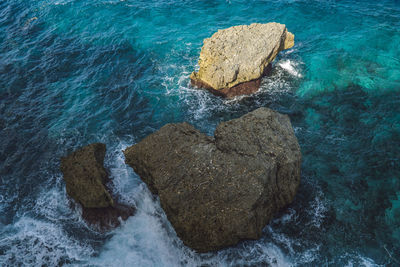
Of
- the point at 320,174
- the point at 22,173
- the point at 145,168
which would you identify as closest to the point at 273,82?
the point at 320,174

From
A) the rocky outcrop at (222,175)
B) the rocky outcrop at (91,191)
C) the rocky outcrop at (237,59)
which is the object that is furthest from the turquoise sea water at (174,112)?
the rocky outcrop at (222,175)

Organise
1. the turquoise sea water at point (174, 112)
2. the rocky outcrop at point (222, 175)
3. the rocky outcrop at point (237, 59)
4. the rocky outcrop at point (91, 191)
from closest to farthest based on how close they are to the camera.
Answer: the rocky outcrop at point (222, 175)
the turquoise sea water at point (174, 112)
the rocky outcrop at point (91, 191)
the rocky outcrop at point (237, 59)

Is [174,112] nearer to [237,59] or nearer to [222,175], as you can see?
[237,59]

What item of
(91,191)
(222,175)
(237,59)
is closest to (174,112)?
(237,59)

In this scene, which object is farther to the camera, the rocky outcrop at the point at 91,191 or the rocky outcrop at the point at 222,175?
the rocky outcrop at the point at 91,191

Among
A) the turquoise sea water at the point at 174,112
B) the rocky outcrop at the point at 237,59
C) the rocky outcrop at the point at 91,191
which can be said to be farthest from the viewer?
the rocky outcrop at the point at 237,59

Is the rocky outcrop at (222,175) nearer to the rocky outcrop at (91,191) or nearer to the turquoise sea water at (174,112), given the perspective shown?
the turquoise sea water at (174,112)

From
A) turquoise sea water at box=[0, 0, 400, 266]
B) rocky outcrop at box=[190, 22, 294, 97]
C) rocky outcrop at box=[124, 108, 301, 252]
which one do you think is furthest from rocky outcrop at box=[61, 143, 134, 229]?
rocky outcrop at box=[190, 22, 294, 97]
